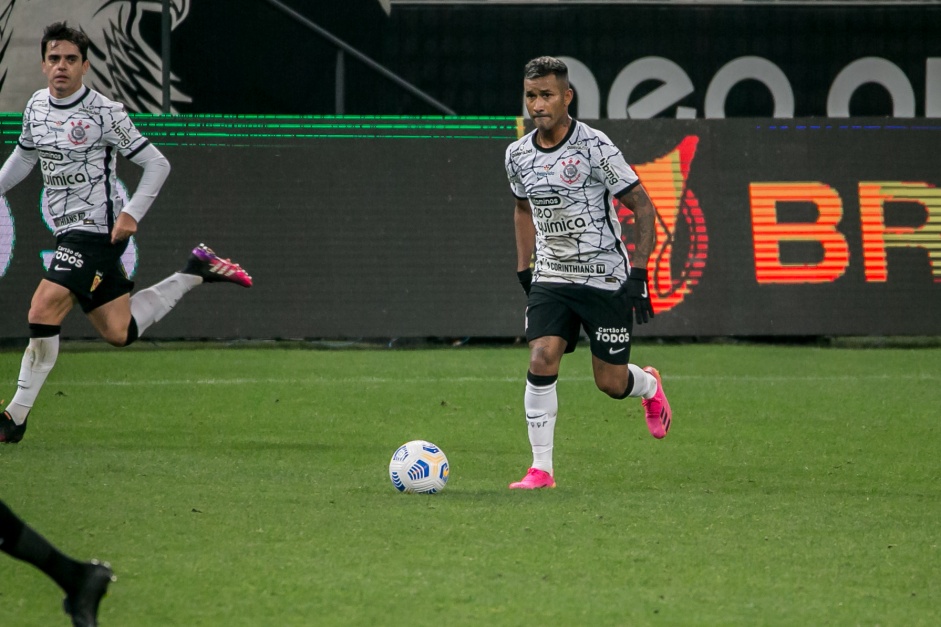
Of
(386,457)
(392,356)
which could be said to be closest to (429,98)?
(392,356)

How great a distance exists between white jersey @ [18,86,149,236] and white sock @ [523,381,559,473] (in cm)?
293

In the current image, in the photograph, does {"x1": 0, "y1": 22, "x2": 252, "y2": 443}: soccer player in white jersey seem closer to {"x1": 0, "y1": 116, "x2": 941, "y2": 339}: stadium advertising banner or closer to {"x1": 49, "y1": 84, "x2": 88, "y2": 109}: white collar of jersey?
{"x1": 49, "y1": 84, "x2": 88, "y2": 109}: white collar of jersey

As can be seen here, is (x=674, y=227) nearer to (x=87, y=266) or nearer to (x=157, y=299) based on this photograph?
(x=157, y=299)

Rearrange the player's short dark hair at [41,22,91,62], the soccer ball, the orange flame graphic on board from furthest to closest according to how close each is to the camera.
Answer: the orange flame graphic on board < the player's short dark hair at [41,22,91,62] < the soccer ball

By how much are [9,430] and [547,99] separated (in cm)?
380

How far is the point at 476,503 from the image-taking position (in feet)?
21.9

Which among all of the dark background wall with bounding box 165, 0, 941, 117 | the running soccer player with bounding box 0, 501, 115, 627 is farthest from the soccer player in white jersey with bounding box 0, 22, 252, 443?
the dark background wall with bounding box 165, 0, 941, 117

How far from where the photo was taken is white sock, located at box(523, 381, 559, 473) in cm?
723

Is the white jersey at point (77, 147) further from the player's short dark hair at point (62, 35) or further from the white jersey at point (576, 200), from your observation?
the white jersey at point (576, 200)

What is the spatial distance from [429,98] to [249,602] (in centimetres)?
1285

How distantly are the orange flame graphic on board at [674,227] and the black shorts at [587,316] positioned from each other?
8014mm

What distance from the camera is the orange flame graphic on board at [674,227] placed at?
610 inches

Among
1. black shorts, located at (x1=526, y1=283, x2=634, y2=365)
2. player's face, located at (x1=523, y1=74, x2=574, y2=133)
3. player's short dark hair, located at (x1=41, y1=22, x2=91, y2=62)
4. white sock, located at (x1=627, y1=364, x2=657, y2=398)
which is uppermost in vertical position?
player's short dark hair, located at (x1=41, y1=22, x2=91, y2=62)

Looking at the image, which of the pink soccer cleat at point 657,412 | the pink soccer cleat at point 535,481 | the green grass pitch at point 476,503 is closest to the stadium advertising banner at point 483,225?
the green grass pitch at point 476,503
